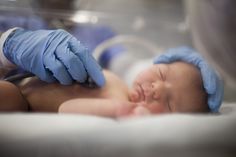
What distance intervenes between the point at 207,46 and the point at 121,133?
255mm

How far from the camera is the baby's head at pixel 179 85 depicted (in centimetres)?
76

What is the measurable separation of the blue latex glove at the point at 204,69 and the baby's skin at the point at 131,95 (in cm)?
1

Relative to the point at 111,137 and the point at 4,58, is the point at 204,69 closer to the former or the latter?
the point at 111,137

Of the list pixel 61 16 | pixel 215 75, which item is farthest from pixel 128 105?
pixel 61 16

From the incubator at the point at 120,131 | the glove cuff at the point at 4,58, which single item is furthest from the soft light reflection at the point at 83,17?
the glove cuff at the point at 4,58

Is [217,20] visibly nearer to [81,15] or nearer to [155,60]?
[155,60]

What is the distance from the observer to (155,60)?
2.74ft

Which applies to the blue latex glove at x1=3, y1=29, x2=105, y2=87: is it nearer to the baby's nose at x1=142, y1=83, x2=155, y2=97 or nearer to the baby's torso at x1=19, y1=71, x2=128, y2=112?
the baby's torso at x1=19, y1=71, x2=128, y2=112

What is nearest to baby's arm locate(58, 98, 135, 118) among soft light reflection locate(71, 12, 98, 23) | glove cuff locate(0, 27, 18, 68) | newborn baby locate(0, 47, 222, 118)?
newborn baby locate(0, 47, 222, 118)

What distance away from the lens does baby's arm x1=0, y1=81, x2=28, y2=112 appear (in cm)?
70

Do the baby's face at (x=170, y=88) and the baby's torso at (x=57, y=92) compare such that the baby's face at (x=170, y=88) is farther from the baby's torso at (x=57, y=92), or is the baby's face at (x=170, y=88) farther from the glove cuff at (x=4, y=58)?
the glove cuff at (x=4, y=58)

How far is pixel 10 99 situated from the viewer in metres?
0.72

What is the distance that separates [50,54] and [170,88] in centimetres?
26

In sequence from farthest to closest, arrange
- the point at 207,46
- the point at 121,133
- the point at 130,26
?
the point at 130,26 < the point at 207,46 < the point at 121,133
